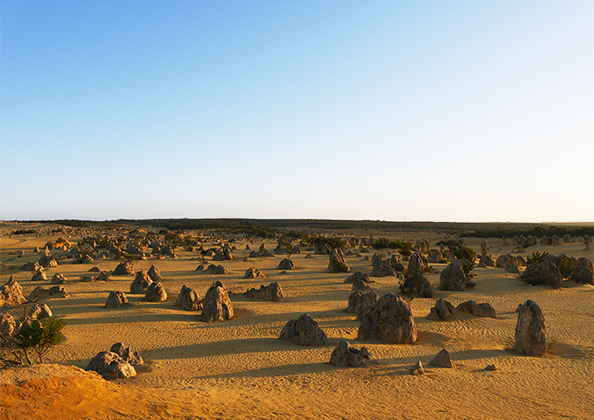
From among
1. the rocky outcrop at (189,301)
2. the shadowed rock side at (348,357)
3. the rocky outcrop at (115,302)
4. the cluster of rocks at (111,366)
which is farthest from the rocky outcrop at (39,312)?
the shadowed rock side at (348,357)

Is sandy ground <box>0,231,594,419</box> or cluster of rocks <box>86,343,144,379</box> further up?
cluster of rocks <box>86,343,144,379</box>

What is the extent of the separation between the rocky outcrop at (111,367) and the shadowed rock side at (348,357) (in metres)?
5.44

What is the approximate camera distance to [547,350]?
43.4 feet

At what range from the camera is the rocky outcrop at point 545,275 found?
24552mm

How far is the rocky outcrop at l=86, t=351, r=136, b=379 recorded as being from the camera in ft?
31.3

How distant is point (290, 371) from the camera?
10.7m

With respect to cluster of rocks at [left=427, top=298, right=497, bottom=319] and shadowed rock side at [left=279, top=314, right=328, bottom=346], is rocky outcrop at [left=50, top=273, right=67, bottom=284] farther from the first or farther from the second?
cluster of rocks at [left=427, top=298, right=497, bottom=319]

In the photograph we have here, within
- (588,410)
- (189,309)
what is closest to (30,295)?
(189,309)

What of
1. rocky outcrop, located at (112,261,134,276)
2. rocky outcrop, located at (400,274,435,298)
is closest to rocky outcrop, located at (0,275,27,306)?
rocky outcrop, located at (112,261,134,276)

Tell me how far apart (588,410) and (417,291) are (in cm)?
1336

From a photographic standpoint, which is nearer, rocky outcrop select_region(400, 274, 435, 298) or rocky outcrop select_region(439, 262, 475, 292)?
rocky outcrop select_region(400, 274, 435, 298)

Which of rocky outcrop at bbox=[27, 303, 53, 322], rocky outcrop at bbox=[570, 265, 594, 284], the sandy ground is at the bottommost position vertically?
the sandy ground

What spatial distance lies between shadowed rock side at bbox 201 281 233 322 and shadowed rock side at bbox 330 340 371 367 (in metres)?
6.67

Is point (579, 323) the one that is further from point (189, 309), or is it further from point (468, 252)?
point (468, 252)
